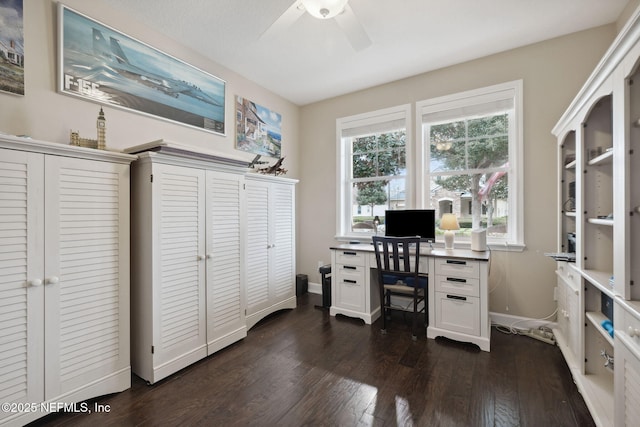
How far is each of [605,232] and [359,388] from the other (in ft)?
6.53

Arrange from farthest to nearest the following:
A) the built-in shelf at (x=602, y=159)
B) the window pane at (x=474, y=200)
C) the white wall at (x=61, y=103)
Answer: the window pane at (x=474, y=200) < the white wall at (x=61, y=103) < the built-in shelf at (x=602, y=159)

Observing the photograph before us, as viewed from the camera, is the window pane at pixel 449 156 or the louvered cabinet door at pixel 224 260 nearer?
the louvered cabinet door at pixel 224 260

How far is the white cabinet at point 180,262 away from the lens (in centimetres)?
201

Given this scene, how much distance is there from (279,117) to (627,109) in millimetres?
3538

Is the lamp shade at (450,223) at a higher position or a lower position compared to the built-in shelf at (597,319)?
higher

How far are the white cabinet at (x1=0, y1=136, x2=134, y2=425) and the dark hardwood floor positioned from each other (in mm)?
250

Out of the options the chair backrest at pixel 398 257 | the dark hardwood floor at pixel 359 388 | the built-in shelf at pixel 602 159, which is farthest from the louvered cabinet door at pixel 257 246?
the built-in shelf at pixel 602 159

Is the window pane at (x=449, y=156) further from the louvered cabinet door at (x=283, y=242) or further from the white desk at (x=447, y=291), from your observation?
the louvered cabinet door at (x=283, y=242)

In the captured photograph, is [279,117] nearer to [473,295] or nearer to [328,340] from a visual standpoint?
[328,340]

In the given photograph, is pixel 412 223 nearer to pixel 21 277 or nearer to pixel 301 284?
pixel 301 284

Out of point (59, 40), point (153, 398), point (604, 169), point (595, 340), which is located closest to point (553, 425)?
point (595, 340)

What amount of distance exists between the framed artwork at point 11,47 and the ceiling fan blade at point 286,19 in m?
1.62

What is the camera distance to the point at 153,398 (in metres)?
1.83

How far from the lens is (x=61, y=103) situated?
2002 mm
